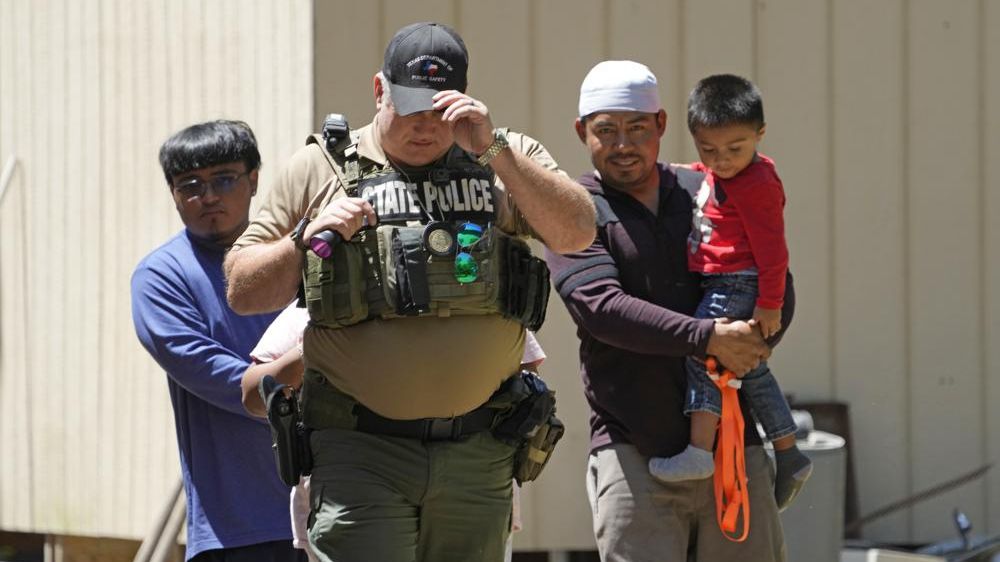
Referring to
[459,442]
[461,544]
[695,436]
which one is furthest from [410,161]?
[695,436]

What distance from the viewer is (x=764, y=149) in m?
6.41

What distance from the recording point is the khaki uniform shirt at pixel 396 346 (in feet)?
11.7

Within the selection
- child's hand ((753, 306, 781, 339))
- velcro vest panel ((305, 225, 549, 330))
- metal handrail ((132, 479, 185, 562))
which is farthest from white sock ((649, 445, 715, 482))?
metal handrail ((132, 479, 185, 562))

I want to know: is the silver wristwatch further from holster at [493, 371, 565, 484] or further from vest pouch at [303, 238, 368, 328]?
holster at [493, 371, 565, 484]

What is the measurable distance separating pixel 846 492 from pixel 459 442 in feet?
10.7

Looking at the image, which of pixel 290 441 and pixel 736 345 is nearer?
pixel 290 441

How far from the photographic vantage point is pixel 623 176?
14.4ft

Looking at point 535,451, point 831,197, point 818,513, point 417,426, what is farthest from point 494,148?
point 831,197

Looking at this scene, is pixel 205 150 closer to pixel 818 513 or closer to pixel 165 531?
pixel 165 531

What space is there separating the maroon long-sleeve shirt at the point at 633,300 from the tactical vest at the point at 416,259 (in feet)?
2.00

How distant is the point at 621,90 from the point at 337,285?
3.96 feet

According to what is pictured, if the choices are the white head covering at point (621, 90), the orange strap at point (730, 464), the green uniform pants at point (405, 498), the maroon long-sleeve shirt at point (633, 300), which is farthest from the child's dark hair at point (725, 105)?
the green uniform pants at point (405, 498)

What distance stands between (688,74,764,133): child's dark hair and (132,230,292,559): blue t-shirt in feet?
4.42

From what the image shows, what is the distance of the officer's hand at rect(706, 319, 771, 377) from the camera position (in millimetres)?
4199
